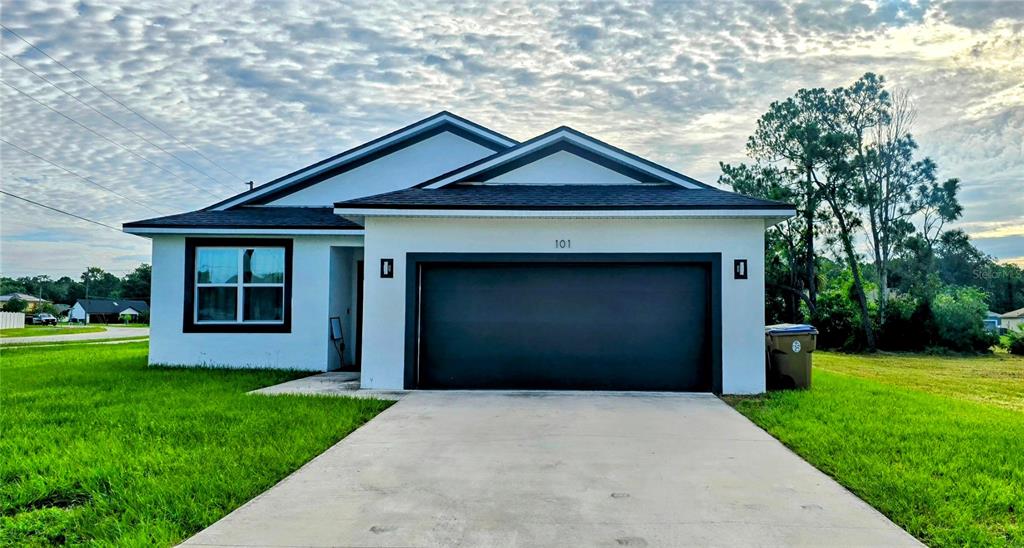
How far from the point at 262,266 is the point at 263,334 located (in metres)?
1.35

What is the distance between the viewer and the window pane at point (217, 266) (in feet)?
40.7

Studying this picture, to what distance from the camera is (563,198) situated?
33.2ft

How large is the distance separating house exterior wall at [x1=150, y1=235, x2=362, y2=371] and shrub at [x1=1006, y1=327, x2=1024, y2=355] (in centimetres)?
2696

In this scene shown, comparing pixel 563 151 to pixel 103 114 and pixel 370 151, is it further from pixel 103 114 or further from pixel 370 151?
pixel 103 114

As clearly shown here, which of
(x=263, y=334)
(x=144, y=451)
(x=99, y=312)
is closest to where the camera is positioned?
(x=144, y=451)

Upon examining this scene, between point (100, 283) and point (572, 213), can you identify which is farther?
point (100, 283)

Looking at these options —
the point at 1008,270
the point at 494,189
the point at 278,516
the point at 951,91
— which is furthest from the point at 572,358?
the point at 1008,270

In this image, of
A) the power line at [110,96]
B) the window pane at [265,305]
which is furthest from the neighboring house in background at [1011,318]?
the power line at [110,96]

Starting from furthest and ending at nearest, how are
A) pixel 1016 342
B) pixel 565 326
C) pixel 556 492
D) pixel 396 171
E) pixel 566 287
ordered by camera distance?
pixel 1016 342
pixel 396 171
pixel 566 287
pixel 565 326
pixel 556 492

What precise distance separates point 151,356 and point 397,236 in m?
6.31

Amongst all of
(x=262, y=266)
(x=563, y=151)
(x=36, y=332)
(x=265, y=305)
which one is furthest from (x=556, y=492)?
(x=36, y=332)

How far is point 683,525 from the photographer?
13.1 feet

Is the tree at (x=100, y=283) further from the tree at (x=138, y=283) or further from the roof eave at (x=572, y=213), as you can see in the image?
the roof eave at (x=572, y=213)

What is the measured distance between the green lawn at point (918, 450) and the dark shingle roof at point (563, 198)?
2.99 m
